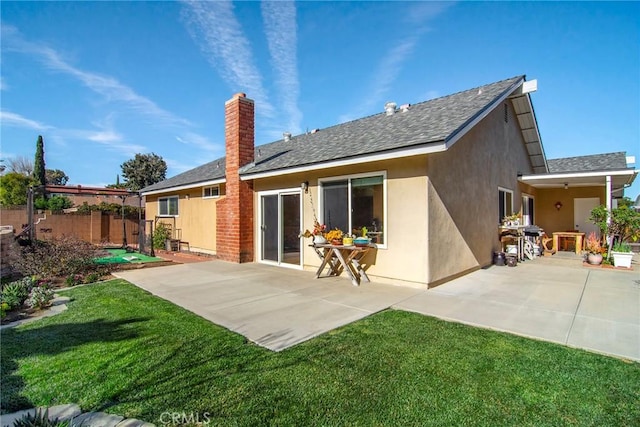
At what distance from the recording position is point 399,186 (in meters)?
7.16

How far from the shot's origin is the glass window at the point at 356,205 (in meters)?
7.53

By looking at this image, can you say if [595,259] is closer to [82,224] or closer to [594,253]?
[594,253]

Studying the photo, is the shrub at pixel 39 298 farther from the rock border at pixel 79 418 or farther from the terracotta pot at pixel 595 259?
the terracotta pot at pixel 595 259

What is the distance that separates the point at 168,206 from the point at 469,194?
14630mm

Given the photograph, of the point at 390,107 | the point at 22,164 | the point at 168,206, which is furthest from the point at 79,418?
the point at 22,164

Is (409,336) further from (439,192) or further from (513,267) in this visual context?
(513,267)

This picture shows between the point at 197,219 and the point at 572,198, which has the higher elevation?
the point at 572,198

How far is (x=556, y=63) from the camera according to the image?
10.6 meters

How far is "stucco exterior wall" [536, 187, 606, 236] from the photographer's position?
15.3 m

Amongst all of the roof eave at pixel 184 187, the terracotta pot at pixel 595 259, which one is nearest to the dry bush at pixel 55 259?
the roof eave at pixel 184 187

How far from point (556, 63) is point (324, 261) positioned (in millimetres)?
10543

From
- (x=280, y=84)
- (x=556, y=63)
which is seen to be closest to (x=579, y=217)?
(x=556, y=63)

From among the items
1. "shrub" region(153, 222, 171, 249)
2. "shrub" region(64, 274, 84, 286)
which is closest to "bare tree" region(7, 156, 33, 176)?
"shrub" region(153, 222, 171, 249)

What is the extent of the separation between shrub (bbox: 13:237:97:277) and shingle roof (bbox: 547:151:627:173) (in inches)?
747
